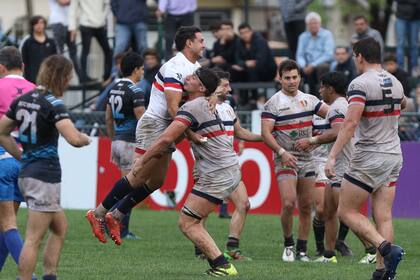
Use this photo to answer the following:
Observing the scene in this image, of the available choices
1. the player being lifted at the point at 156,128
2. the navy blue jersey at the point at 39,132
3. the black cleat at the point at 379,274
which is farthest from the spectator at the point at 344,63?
the navy blue jersey at the point at 39,132

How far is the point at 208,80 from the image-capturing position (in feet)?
39.0

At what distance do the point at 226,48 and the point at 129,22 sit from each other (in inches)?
77.0

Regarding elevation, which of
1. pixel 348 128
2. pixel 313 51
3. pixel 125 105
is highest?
pixel 348 128

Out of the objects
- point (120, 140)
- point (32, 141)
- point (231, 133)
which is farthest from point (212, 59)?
point (32, 141)

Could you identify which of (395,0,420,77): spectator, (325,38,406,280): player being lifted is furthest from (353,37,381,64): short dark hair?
(395,0,420,77): spectator

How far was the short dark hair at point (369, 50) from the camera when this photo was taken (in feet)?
37.8

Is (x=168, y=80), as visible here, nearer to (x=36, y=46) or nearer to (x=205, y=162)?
(x=205, y=162)

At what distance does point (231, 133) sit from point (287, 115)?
654mm

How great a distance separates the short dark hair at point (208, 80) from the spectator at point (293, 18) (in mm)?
11162

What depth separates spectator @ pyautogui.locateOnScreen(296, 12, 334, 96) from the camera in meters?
21.9

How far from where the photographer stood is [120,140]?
15.6 m

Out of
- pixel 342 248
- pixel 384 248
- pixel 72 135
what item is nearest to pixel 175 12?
pixel 342 248

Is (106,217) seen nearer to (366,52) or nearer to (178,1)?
(366,52)

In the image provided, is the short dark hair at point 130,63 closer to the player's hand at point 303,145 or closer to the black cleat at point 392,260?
the player's hand at point 303,145
